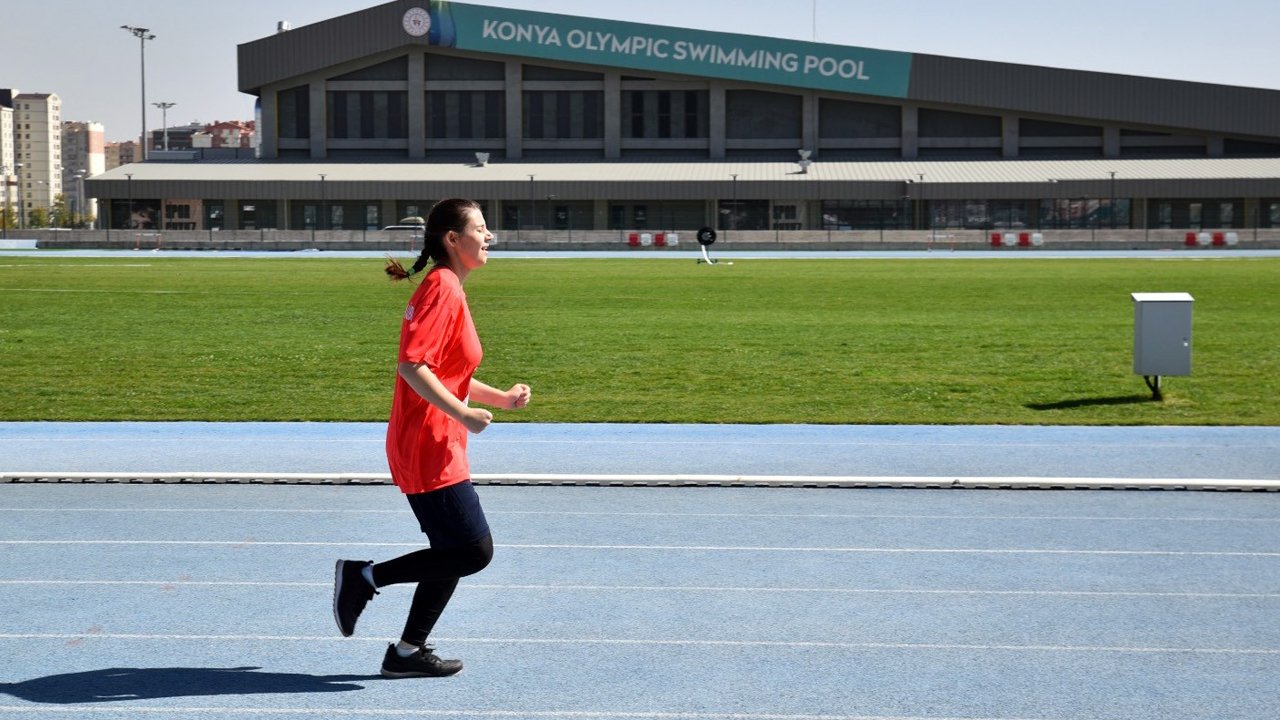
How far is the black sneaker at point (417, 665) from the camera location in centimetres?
569

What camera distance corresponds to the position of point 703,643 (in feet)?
20.2

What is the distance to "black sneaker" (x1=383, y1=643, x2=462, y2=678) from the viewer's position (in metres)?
5.69

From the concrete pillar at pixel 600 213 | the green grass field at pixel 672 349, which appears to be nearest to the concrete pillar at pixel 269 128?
the concrete pillar at pixel 600 213

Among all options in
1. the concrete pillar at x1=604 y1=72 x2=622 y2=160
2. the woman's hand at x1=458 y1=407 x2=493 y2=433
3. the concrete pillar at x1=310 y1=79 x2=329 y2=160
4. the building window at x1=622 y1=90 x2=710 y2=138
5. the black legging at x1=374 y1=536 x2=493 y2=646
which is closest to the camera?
the woman's hand at x1=458 y1=407 x2=493 y2=433

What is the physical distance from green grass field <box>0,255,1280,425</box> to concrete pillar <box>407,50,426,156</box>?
48574 millimetres

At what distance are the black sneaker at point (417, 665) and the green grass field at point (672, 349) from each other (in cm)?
824

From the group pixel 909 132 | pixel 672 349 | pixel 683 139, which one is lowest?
pixel 672 349

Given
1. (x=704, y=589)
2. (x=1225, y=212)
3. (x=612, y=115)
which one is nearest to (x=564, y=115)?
(x=612, y=115)

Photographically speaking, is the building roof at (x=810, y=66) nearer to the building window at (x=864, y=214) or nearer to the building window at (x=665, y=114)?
the building window at (x=665, y=114)

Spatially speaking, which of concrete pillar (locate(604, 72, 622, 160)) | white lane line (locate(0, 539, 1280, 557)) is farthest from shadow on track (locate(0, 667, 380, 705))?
concrete pillar (locate(604, 72, 622, 160))

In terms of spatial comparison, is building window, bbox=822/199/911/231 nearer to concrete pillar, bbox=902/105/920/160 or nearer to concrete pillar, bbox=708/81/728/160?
concrete pillar, bbox=902/105/920/160

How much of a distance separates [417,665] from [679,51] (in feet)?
267

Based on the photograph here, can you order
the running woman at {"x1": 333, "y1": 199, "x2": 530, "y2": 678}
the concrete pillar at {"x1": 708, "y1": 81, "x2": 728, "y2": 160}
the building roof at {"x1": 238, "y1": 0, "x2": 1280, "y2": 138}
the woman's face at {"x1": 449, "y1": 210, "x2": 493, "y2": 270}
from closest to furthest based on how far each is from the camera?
the running woman at {"x1": 333, "y1": 199, "x2": 530, "y2": 678} → the woman's face at {"x1": 449, "y1": 210, "x2": 493, "y2": 270} → the building roof at {"x1": 238, "y1": 0, "x2": 1280, "y2": 138} → the concrete pillar at {"x1": 708, "y1": 81, "x2": 728, "y2": 160}

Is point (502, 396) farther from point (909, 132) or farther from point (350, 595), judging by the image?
point (909, 132)
